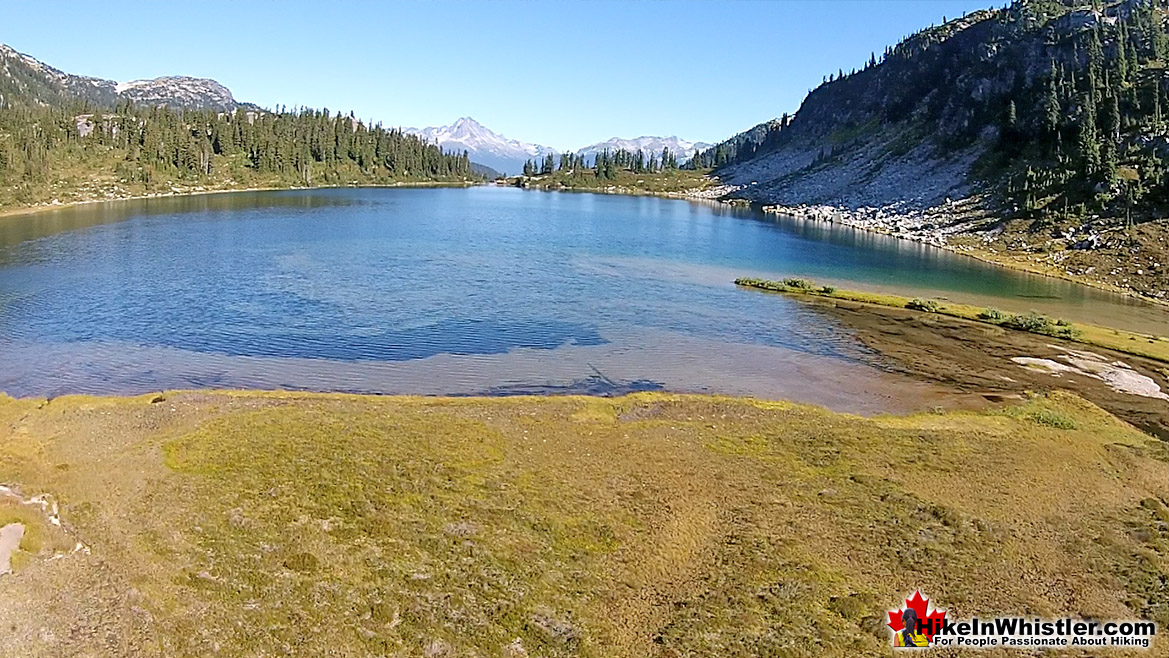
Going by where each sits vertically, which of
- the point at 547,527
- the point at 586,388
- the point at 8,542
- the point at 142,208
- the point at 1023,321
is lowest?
the point at 8,542

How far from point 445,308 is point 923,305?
39303 millimetres

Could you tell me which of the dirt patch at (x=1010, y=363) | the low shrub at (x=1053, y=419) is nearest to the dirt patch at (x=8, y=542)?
the low shrub at (x=1053, y=419)

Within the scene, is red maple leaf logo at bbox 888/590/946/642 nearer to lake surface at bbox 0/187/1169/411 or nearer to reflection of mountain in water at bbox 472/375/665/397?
lake surface at bbox 0/187/1169/411

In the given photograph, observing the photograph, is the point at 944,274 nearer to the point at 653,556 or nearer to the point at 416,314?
the point at 416,314

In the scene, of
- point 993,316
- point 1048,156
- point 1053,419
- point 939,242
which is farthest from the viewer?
point 1048,156

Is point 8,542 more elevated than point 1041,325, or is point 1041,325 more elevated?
point 1041,325

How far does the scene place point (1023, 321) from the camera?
182 feet

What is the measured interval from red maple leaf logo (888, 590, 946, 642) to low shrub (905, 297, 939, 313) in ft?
157

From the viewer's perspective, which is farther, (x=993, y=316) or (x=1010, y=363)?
(x=993, y=316)

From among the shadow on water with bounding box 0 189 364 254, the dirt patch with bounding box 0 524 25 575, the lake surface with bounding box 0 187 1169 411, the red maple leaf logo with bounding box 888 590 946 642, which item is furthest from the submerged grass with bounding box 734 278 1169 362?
the shadow on water with bounding box 0 189 364 254

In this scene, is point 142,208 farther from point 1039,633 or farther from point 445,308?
point 1039,633

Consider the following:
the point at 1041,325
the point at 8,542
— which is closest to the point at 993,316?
the point at 1041,325

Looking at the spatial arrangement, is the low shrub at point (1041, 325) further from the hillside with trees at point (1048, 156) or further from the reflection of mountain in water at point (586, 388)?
the reflection of mountain in water at point (586, 388)

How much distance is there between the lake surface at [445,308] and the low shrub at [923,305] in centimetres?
821
